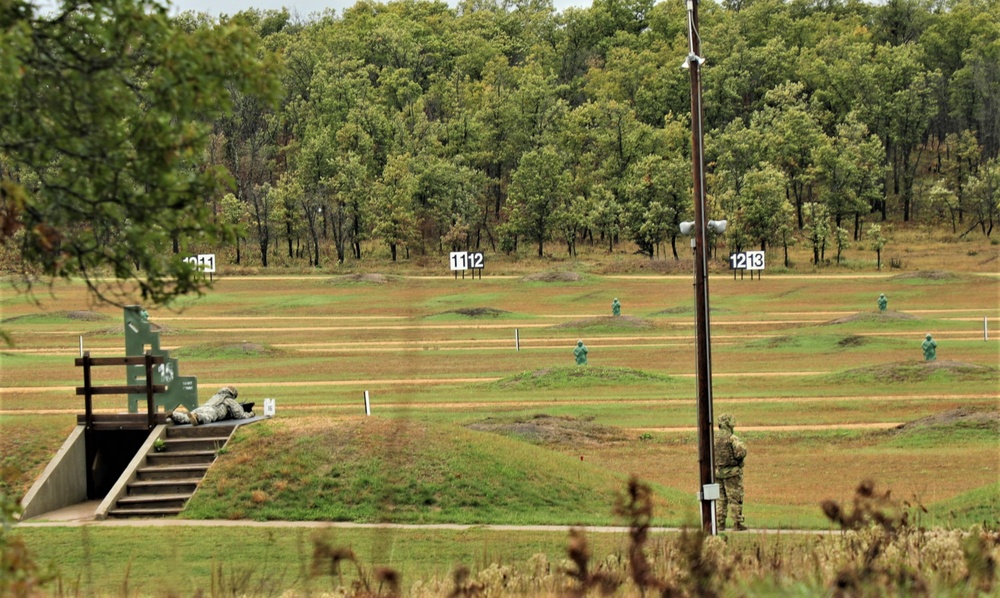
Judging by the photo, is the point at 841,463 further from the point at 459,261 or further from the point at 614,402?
the point at 459,261

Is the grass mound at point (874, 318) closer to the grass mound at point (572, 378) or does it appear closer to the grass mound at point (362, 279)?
the grass mound at point (572, 378)

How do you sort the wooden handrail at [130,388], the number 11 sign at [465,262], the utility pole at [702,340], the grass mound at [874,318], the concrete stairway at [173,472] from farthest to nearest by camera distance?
the number 11 sign at [465,262]
the grass mound at [874,318]
the wooden handrail at [130,388]
the concrete stairway at [173,472]
the utility pole at [702,340]

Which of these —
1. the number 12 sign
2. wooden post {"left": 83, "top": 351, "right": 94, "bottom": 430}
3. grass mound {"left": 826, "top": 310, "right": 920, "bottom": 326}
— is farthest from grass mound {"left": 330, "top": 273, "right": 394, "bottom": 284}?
wooden post {"left": 83, "top": 351, "right": 94, "bottom": 430}

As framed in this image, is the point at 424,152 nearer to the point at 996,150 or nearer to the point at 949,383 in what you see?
the point at 996,150

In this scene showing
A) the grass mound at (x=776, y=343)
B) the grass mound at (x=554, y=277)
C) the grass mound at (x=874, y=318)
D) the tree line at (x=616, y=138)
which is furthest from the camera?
the tree line at (x=616, y=138)

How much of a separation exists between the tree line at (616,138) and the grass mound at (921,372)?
122 ft

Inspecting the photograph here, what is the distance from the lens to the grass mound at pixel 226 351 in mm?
47656

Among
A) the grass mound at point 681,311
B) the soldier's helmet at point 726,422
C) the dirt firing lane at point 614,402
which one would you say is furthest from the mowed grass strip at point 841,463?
the grass mound at point 681,311

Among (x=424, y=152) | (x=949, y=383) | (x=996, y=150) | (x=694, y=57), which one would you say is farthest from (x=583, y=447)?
(x=996, y=150)

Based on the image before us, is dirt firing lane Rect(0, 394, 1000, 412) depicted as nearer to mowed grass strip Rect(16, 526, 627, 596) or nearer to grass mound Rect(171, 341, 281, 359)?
grass mound Rect(171, 341, 281, 359)

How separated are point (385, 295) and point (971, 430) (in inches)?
2000

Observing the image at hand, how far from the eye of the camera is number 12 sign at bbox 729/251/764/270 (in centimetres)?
7875

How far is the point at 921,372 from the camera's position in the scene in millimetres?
38156

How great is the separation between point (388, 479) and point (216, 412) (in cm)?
430
